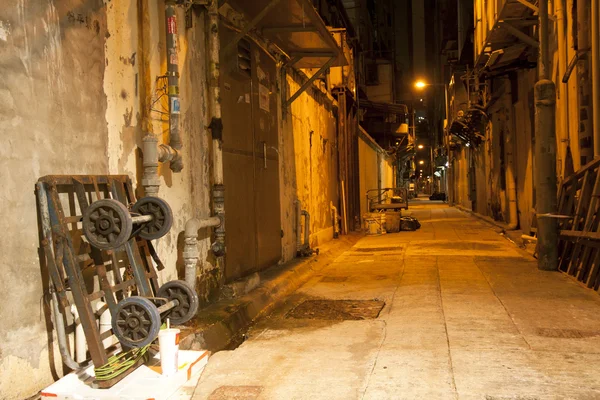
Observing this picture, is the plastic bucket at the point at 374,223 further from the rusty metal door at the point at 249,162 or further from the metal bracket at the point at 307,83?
the rusty metal door at the point at 249,162

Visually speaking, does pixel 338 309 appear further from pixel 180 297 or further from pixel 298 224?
pixel 298 224

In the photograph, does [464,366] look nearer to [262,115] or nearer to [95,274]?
[95,274]

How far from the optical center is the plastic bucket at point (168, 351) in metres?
4.29

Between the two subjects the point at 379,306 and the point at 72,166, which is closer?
the point at 72,166

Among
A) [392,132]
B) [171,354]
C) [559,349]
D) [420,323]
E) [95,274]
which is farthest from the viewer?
[392,132]

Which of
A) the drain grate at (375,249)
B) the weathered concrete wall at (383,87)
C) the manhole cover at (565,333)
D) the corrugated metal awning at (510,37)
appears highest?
the weathered concrete wall at (383,87)

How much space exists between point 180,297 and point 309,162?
9.10 m

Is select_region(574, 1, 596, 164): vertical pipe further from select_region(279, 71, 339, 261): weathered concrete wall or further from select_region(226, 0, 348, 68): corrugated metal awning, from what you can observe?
select_region(279, 71, 339, 261): weathered concrete wall

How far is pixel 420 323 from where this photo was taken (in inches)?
250

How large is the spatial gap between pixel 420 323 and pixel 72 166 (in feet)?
13.6

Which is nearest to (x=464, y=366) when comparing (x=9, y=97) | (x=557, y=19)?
(x=9, y=97)

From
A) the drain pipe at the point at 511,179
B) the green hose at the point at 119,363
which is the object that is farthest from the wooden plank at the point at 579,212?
the drain pipe at the point at 511,179

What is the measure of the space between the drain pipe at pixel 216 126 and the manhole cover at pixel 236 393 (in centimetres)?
282

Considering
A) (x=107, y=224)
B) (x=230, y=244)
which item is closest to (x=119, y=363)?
(x=107, y=224)
